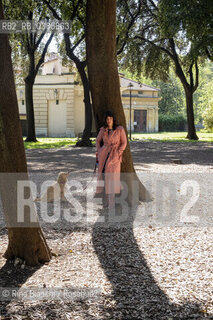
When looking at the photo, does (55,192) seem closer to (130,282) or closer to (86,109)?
(130,282)

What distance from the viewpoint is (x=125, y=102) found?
1841 inches

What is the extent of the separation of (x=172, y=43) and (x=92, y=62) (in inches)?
851

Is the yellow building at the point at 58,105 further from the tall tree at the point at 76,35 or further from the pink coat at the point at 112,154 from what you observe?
the pink coat at the point at 112,154

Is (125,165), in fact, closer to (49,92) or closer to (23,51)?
(23,51)

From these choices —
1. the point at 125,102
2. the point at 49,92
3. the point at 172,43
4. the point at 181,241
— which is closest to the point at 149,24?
the point at 172,43

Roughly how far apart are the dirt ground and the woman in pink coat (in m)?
0.48

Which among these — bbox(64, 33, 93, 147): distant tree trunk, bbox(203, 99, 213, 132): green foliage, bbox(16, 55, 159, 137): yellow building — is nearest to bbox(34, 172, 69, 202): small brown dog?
bbox(64, 33, 93, 147): distant tree trunk

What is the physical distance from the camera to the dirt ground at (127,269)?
3383 mm

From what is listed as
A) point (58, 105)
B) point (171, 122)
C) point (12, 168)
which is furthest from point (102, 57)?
point (171, 122)

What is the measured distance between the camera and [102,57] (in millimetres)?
6879

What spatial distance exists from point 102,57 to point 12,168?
3450mm

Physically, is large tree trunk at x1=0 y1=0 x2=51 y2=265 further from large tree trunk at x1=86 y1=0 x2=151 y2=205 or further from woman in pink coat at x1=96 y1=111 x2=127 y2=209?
large tree trunk at x1=86 y1=0 x2=151 y2=205

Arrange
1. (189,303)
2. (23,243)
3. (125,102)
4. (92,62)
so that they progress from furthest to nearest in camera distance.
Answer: (125,102), (92,62), (23,243), (189,303)

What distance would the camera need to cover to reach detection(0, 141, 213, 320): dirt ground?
11.1ft
